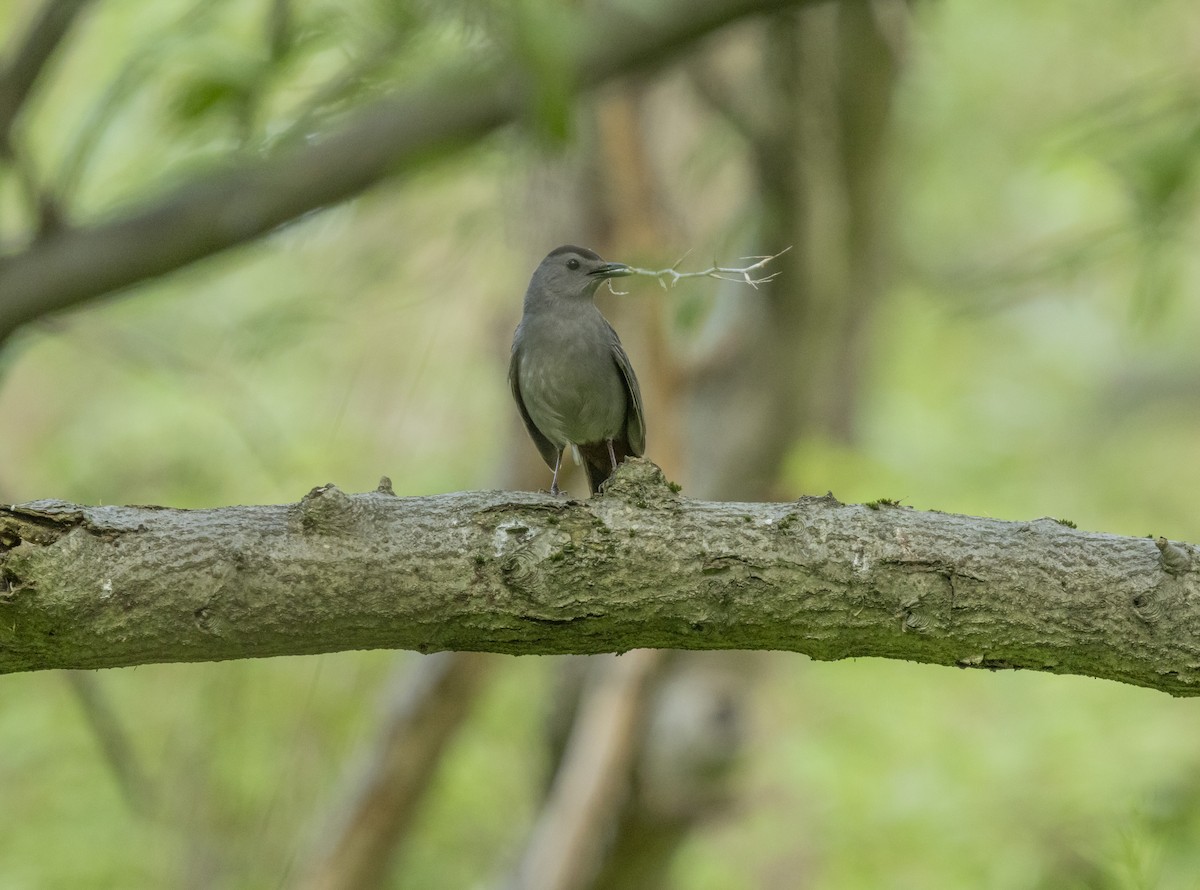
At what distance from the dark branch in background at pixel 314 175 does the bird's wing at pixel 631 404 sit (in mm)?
1089

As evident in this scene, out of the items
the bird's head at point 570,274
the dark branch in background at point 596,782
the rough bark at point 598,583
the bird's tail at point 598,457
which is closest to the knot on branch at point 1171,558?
the rough bark at point 598,583

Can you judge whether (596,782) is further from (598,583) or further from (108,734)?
(598,583)

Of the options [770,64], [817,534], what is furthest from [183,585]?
[770,64]

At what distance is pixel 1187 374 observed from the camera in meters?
13.7

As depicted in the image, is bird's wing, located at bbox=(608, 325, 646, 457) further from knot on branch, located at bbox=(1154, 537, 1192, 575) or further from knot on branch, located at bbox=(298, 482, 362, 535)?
knot on branch, located at bbox=(1154, 537, 1192, 575)

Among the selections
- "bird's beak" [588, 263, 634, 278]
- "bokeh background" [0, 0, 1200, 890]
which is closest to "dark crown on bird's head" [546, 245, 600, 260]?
"bird's beak" [588, 263, 634, 278]

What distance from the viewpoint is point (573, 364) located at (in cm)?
513

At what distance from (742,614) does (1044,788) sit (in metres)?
4.49

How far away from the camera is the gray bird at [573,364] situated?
16.9ft

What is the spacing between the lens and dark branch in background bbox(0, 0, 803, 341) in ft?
16.0

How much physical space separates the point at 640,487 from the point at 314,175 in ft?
8.65

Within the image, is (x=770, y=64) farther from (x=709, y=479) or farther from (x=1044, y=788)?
(x=1044, y=788)

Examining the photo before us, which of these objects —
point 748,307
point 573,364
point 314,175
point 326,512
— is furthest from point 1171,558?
point 748,307

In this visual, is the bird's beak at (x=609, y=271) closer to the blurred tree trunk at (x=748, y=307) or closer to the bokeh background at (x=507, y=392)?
the bokeh background at (x=507, y=392)
